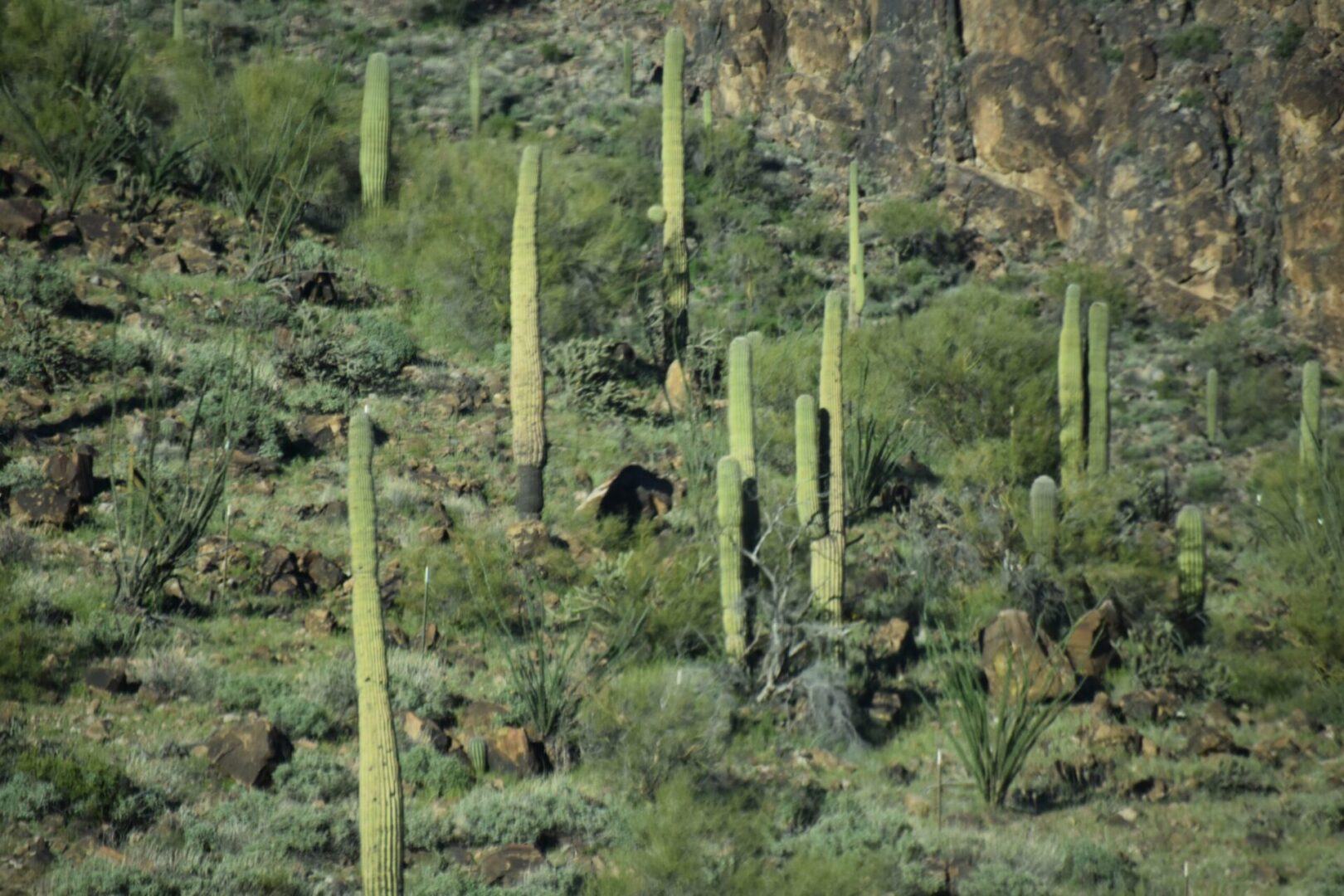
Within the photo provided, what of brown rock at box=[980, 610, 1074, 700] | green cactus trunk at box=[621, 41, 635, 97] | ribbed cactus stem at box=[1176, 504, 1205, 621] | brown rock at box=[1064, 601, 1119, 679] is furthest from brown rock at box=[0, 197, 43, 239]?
green cactus trunk at box=[621, 41, 635, 97]

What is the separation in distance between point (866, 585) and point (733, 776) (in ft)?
16.6

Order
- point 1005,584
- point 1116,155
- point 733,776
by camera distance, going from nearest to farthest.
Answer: point 733,776 < point 1005,584 < point 1116,155

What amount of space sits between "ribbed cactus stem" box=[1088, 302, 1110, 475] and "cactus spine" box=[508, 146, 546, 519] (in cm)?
724

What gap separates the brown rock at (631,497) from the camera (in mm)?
17016

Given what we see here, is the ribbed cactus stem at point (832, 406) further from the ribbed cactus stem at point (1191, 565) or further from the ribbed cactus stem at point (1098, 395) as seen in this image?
the ribbed cactus stem at point (1098, 395)

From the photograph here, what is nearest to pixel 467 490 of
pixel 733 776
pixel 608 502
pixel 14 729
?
pixel 608 502

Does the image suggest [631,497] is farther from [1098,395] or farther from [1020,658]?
[1098,395]

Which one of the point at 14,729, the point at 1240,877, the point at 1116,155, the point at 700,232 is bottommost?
the point at 1240,877

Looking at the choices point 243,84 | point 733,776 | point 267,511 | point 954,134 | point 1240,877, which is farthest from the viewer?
point 954,134

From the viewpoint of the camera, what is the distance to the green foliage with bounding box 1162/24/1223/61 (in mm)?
36406

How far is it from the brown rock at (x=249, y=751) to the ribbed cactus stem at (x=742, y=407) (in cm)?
549

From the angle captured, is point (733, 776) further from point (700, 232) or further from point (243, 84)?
point (700, 232)

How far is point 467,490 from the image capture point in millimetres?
17828

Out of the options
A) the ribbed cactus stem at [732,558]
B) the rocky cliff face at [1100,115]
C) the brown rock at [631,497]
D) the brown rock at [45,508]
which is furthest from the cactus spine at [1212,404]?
the brown rock at [45,508]
